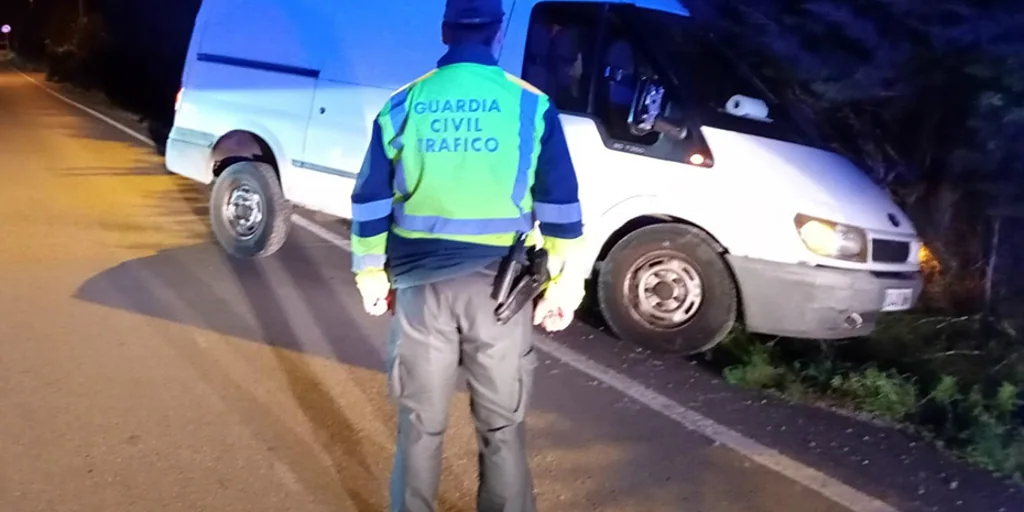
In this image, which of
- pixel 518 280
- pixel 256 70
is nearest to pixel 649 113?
pixel 518 280

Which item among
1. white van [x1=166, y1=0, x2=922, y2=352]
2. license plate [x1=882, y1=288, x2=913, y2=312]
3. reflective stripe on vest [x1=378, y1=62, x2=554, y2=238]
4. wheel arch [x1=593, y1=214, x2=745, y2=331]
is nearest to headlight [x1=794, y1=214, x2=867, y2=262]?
white van [x1=166, y1=0, x2=922, y2=352]

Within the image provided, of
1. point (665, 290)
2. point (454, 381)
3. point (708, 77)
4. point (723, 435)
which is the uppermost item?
point (708, 77)

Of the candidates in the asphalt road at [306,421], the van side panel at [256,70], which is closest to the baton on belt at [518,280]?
the asphalt road at [306,421]

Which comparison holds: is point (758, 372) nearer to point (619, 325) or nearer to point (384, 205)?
point (619, 325)

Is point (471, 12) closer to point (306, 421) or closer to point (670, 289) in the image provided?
point (306, 421)

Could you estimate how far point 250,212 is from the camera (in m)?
7.83

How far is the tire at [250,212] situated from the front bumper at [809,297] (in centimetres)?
363

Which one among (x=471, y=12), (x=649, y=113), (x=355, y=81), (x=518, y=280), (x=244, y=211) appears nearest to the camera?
(x=471, y=12)

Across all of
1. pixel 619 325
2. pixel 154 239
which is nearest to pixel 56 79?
pixel 154 239

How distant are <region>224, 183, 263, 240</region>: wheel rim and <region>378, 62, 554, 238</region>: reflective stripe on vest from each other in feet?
16.2

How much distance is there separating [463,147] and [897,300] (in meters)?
3.54

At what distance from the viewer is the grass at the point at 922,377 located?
4.87m

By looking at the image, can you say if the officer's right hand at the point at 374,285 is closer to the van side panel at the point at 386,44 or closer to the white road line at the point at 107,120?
the van side panel at the point at 386,44

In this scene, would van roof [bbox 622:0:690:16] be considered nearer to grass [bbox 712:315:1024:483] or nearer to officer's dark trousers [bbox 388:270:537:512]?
grass [bbox 712:315:1024:483]
